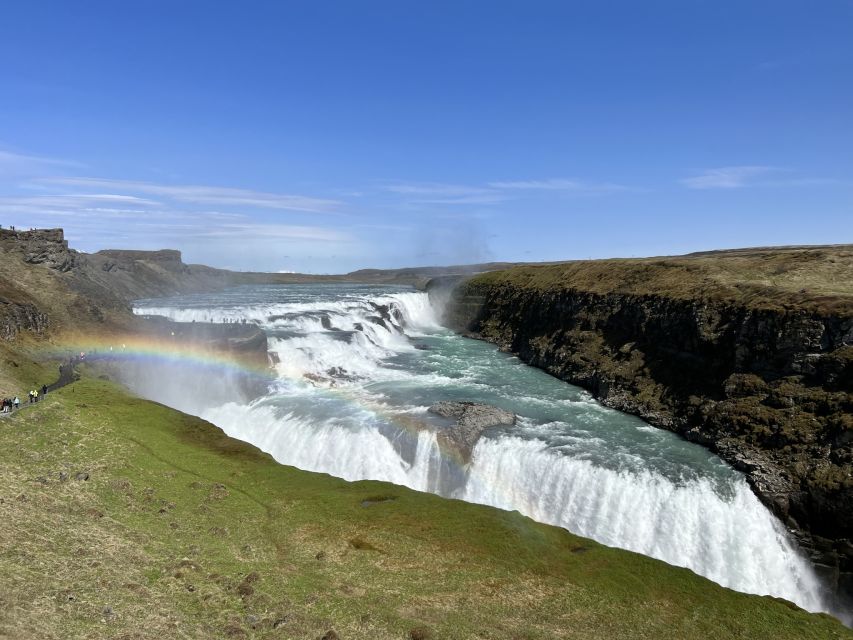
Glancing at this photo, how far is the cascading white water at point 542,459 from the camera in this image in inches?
943

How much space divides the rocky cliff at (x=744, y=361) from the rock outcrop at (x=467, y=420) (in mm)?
11669

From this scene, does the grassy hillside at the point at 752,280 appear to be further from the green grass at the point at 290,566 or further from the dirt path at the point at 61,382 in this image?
the dirt path at the point at 61,382

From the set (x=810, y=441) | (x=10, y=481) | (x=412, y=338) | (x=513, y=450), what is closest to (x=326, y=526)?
(x=10, y=481)

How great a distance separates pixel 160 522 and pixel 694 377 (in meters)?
36.2

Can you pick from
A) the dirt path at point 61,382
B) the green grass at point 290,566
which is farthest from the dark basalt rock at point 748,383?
the dirt path at point 61,382

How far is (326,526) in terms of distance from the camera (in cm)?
1970

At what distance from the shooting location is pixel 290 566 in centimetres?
1631

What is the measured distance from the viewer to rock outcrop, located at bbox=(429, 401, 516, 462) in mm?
30500

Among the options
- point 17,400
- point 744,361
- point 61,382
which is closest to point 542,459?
point 744,361

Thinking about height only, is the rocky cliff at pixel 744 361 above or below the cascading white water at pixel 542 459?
above

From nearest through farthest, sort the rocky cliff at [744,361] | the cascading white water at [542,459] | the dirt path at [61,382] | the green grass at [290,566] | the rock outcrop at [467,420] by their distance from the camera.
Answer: the green grass at [290,566] < the cascading white water at [542,459] < the rocky cliff at [744,361] < the dirt path at [61,382] < the rock outcrop at [467,420]

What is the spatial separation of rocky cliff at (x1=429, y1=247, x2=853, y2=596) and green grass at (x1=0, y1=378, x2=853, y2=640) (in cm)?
1242

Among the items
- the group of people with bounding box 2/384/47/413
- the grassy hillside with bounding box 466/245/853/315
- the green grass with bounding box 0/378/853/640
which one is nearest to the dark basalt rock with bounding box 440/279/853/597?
the grassy hillside with bounding box 466/245/853/315

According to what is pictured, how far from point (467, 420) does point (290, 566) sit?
17992mm
